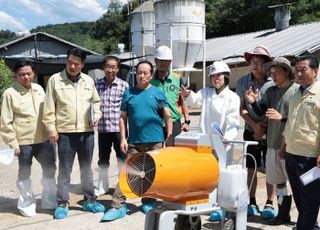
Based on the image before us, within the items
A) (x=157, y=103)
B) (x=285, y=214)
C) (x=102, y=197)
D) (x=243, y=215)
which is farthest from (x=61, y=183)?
(x=285, y=214)

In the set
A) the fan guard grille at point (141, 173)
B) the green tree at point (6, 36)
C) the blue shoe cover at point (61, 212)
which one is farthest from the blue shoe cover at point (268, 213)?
the green tree at point (6, 36)

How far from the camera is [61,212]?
190 inches

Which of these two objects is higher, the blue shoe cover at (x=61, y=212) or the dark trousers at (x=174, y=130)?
the dark trousers at (x=174, y=130)

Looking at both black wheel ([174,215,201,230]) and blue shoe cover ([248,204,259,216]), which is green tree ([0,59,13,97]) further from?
black wheel ([174,215,201,230])

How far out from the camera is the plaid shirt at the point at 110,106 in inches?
208

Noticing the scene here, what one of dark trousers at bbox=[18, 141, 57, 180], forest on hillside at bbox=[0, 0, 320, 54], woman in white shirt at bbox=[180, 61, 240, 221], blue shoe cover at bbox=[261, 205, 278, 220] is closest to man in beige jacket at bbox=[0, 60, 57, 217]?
dark trousers at bbox=[18, 141, 57, 180]

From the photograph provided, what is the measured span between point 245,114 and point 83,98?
176 cm

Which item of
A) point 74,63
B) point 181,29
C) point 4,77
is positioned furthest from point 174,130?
point 181,29

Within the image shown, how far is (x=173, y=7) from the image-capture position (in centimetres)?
1780

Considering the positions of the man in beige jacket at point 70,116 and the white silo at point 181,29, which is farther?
the white silo at point 181,29

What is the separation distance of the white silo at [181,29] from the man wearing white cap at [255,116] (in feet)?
42.4

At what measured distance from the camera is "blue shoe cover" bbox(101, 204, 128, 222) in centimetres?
468

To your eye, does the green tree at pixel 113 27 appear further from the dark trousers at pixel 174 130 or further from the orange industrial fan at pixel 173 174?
the orange industrial fan at pixel 173 174

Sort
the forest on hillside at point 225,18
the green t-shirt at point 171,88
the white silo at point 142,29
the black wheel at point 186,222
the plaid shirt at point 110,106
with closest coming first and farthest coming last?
1. the black wheel at point 186,222
2. the green t-shirt at point 171,88
3. the plaid shirt at point 110,106
4. the white silo at point 142,29
5. the forest on hillside at point 225,18
